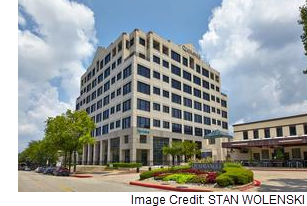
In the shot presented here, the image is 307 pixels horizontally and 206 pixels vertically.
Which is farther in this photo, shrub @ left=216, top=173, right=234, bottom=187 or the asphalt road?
the asphalt road

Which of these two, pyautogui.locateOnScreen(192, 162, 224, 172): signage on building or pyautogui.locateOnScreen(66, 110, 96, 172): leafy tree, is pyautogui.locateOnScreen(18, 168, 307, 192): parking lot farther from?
pyautogui.locateOnScreen(66, 110, 96, 172): leafy tree

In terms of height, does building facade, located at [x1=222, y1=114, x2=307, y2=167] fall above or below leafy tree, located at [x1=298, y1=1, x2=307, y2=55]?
below

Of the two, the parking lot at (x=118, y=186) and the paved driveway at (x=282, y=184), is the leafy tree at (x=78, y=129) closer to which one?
the parking lot at (x=118, y=186)

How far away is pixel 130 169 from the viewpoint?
48156 millimetres

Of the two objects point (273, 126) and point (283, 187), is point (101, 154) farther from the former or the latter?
point (283, 187)

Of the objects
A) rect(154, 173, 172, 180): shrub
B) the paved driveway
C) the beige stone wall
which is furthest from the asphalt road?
the beige stone wall

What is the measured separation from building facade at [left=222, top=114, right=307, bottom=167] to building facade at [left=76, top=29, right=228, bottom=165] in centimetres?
695

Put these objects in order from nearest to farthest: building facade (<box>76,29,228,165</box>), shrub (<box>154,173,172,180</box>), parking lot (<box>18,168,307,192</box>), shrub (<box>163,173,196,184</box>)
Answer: parking lot (<box>18,168,307,192</box>) → shrub (<box>163,173,196,184</box>) → shrub (<box>154,173,172,180</box>) → building facade (<box>76,29,228,165</box>)

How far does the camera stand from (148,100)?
193 feet

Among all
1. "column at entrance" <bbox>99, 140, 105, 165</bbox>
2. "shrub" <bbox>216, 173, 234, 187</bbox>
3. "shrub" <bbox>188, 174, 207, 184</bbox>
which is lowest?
"column at entrance" <bbox>99, 140, 105, 165</bbox>

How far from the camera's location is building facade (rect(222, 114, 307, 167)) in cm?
4315

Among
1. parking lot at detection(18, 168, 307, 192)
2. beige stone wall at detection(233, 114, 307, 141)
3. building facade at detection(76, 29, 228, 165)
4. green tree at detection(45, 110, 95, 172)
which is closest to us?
parking lot at detection(18, 168, 307, 192)

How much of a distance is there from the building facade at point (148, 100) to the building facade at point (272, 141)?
6.95 meters

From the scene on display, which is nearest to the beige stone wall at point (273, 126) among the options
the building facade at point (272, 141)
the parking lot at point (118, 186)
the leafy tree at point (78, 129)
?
the building facade at point (272, 141)
